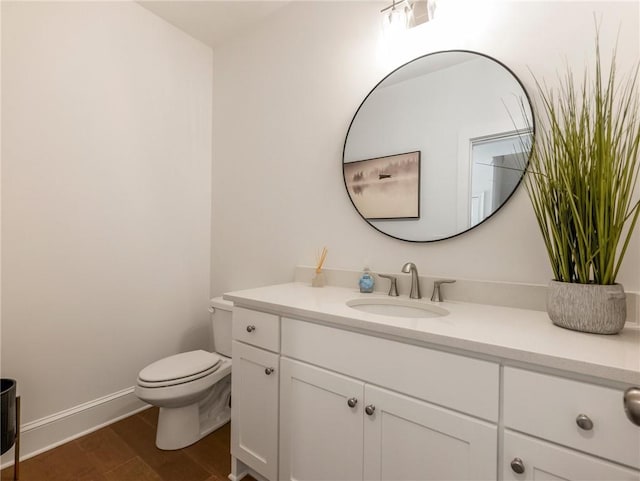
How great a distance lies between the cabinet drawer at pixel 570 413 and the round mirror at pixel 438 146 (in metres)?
0.68

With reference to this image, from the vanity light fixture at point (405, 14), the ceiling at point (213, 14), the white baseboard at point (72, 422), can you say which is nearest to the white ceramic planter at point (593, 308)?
the vanity light fixture at point (405, 14)

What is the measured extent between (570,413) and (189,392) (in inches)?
58.7

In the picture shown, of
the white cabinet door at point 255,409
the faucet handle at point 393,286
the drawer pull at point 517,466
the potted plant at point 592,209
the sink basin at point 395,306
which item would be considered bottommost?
the white cabinet door at point 255,409

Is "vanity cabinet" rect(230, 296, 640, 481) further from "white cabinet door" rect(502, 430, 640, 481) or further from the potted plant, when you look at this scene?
the potted plant

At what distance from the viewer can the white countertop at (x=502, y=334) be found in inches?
26.4

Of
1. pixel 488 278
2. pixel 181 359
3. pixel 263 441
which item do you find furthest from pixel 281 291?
pixel 488 278

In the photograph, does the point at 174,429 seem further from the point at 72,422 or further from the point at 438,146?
the point at 438,146

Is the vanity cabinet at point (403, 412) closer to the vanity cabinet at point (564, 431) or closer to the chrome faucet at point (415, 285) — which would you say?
the vanity cabinet at point (564, 431)

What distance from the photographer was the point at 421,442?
889 mm

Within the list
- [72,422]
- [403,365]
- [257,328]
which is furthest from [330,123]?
[72,422]

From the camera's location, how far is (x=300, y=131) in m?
1.82

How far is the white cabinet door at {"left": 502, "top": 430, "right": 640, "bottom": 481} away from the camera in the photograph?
0.65 m

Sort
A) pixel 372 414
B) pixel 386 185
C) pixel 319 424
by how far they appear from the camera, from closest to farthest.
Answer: pixel 372 414
pixel 319 424
pixel 386 185

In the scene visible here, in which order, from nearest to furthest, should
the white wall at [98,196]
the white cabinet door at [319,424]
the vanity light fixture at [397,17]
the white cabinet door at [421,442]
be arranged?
the white cabinet door at [421,442]
the white cabinet door at [319,424]
the vanity light fixture at [397,17]
the white wall at [98,196]
